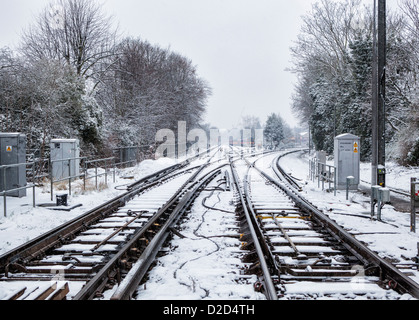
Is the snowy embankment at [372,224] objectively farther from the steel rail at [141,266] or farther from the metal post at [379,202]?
the steel rail at [141,266]

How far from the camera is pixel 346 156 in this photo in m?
12.2

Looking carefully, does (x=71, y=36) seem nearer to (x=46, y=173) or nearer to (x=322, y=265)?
(x=46, y=173)

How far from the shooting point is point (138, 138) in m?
26.8

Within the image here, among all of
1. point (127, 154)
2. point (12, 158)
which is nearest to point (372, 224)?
point (12, 158)

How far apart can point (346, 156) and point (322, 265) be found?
8.37 metres

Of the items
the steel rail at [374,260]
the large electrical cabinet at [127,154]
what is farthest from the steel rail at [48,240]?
the large electrical cabinet at [127,154]

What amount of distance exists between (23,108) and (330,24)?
25233 millimetres

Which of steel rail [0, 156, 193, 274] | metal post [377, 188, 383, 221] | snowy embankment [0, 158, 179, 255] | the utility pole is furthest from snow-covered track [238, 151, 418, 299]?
snowy embankment [0, 158, 179, 255]

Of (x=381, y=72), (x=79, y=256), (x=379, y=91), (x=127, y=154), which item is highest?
(x=381, y=72)

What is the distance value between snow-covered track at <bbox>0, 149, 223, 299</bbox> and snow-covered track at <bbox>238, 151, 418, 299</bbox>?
2.01 m

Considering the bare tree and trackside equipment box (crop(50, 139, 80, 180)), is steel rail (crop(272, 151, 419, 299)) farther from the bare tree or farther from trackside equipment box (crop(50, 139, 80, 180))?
the bare tree

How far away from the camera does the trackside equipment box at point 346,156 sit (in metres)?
12.1

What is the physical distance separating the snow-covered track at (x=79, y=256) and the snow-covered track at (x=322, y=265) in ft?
6.60
